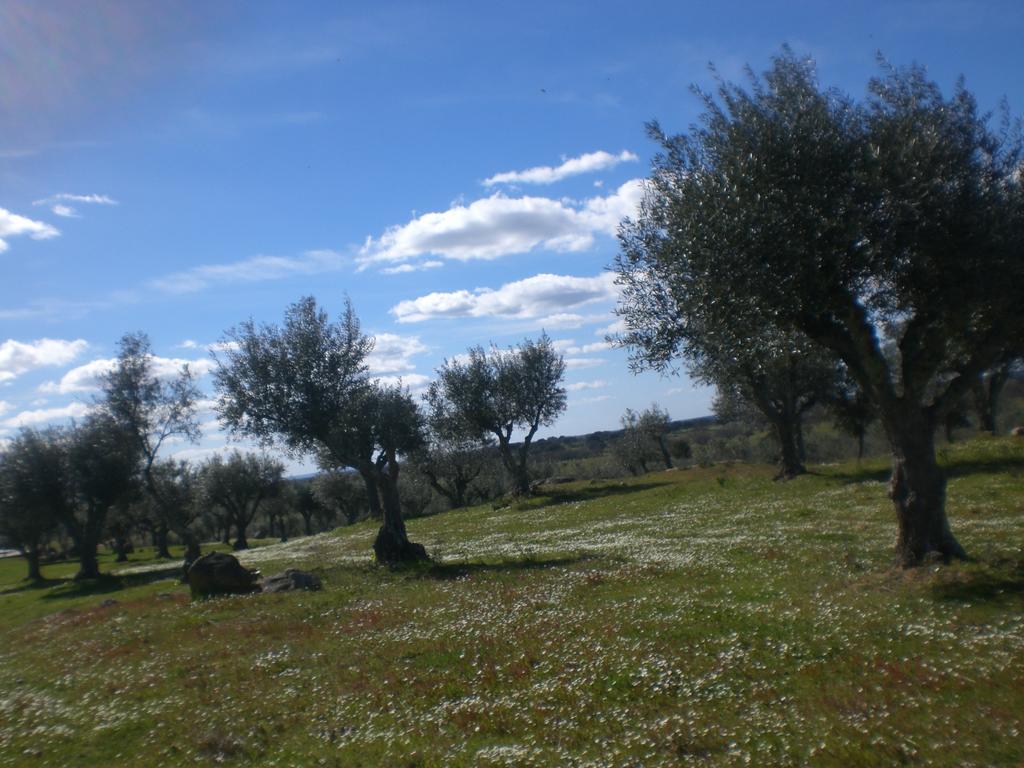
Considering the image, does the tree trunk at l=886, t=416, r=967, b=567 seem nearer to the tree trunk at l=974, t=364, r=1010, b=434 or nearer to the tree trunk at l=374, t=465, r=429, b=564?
the tree trunk at l=374, t=465, r=429, b=564

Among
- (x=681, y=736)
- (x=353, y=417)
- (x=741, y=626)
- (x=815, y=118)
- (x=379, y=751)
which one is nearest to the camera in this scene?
(x=681, y=736)

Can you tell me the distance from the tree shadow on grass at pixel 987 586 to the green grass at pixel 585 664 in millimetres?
63

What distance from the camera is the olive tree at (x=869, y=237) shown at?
13.6 meters

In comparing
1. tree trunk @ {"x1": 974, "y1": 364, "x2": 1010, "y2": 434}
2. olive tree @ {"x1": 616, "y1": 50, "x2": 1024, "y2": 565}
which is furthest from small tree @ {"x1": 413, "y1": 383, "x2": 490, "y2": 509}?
olive tree @ {"x1": 616, "y1": 50, "x2": 1024, "y2": 565}

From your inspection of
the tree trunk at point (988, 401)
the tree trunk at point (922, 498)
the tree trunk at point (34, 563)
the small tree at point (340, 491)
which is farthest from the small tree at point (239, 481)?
the tree trunk at point (922, 498)

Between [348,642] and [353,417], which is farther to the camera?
[353,417]

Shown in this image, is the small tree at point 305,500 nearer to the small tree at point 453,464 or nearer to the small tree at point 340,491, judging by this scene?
A: the small tree at point 340,491

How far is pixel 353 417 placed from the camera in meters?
29.9

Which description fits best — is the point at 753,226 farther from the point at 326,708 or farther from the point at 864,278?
the point at 326,708

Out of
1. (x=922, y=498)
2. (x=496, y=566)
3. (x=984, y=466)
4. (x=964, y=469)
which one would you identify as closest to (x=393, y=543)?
(x=496, y=566)

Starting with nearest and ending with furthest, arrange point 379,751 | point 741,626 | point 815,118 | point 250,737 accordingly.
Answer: point 379,751, point 250,737, point 741,626, point 815,118

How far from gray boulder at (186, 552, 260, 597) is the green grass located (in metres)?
1.24

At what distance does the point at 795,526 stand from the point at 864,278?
12.4 meters

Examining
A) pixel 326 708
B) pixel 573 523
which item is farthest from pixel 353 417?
pixel 326 708
